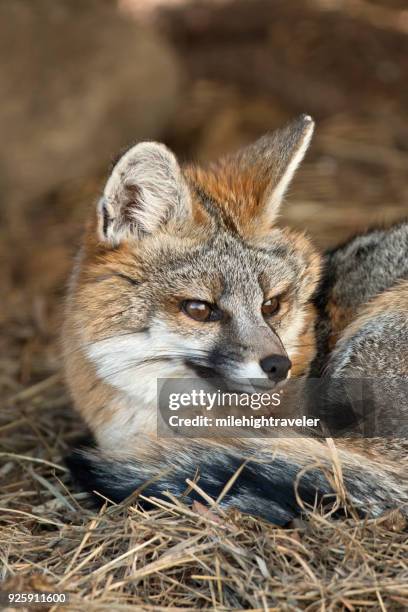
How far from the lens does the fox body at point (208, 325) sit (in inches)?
156

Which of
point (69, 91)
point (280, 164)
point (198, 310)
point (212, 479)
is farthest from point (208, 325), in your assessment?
point (69, 91)

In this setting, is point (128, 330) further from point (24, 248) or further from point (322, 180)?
point (322, 180)

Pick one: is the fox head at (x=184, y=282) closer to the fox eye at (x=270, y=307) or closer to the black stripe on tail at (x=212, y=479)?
the fox eye at (x=270, y=307)

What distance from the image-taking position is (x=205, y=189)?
470 centimetres

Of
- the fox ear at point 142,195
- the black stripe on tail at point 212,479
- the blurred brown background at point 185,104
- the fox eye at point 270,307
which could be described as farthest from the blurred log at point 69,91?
the black stripe on tail at point 212,479

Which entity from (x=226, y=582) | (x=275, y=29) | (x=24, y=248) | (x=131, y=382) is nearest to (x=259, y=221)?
(x=131, y=382)

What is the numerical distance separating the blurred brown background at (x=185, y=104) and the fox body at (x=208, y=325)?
272cm

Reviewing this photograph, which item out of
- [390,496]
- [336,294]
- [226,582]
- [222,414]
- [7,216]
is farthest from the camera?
[7,216]

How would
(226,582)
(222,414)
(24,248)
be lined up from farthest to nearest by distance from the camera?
(24,248), (222,414), (226,582)

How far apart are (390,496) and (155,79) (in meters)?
7.13

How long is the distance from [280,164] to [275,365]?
1.29 meters

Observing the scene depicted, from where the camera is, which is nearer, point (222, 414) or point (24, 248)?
point (222, 414)

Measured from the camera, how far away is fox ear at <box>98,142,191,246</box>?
4160 mm

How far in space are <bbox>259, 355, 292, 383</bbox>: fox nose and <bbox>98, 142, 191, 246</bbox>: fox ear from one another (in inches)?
38.0
